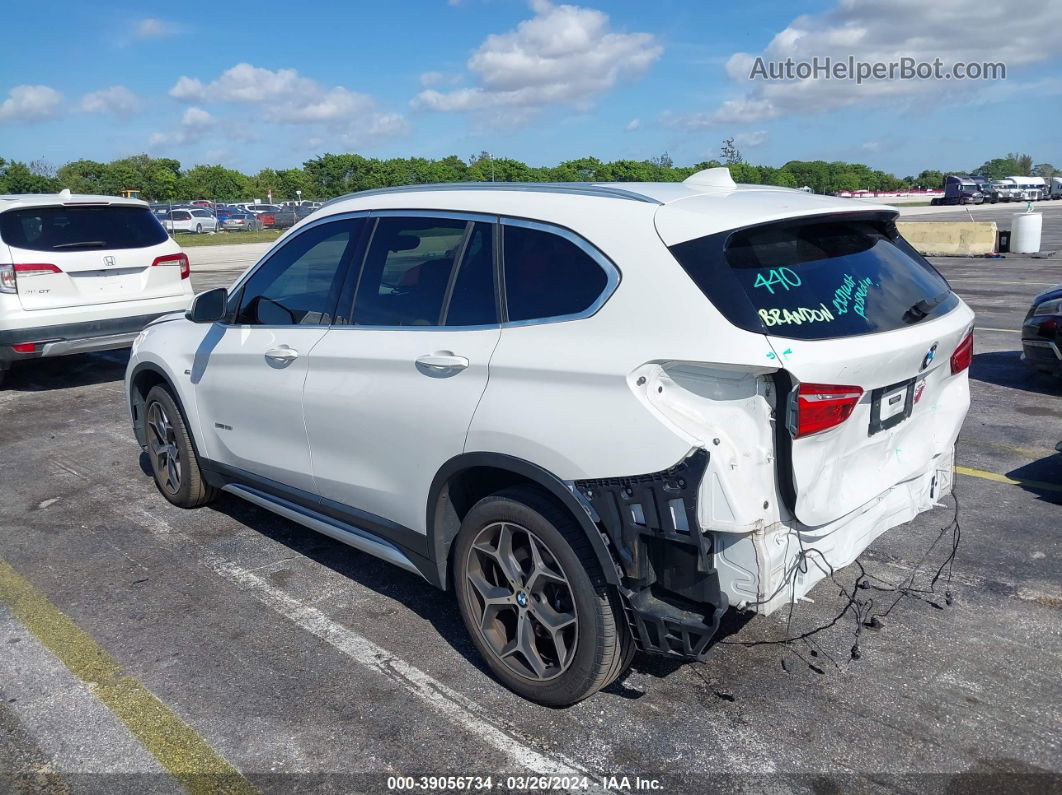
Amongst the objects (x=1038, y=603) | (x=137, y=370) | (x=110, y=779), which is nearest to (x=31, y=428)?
(x=137, y=370)

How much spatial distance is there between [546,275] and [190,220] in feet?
145

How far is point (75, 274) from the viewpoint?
859 centimetres

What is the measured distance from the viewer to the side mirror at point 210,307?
4762 mm

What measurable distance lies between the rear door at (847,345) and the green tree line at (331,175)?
3624 centimetres

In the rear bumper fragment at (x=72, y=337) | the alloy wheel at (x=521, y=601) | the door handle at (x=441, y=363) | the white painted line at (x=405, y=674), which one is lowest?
the white painted line at (x=405, y=674)

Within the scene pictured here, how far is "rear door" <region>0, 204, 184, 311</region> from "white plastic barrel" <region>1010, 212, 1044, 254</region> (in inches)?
739

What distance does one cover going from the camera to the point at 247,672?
142 inches

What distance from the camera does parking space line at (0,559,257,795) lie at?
2988 millimetres

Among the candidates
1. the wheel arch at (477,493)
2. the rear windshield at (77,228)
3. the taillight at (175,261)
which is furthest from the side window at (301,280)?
the taillight at (175,261)

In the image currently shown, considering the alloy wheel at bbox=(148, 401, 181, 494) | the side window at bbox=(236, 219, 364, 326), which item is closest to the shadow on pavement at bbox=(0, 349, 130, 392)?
the alloy wheel at bbox=(148, 401, 181, 494)

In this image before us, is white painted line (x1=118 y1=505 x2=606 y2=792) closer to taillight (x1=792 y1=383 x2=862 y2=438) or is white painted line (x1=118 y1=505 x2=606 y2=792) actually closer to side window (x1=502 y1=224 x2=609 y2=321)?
taillight (x1=792 y1=383 x2=862 y2=438)

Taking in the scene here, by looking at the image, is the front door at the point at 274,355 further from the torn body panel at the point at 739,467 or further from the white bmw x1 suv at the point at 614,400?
the torn body panel at the point at 739,467

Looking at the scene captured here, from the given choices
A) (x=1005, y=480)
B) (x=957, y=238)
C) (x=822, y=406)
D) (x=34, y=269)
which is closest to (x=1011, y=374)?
(x=1005, y=480)

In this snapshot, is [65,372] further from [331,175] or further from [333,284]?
[331,175]
